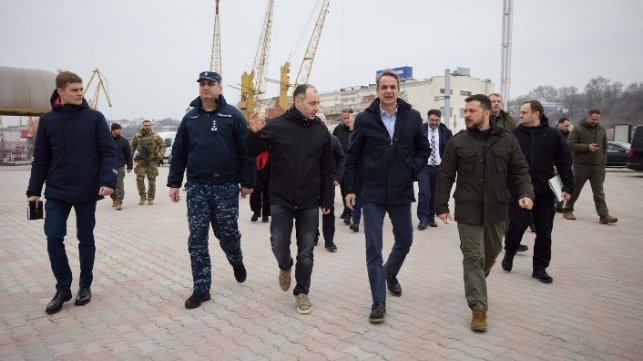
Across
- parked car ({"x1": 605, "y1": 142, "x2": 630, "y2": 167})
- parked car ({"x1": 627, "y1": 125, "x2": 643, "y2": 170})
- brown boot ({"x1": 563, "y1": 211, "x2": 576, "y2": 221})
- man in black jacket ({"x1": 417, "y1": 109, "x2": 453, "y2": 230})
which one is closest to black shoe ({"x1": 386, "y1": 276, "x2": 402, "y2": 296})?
man in black jacket ({"x1": 417, "y1": 109, "x2": 453, "y2": 230})

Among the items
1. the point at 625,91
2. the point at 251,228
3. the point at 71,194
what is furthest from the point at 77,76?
the point at 625,91

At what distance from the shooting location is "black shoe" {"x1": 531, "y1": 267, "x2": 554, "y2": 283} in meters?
5.02

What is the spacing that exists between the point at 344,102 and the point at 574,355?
90.2 meters

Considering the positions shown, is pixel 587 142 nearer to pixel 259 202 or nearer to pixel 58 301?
pixel 259 202

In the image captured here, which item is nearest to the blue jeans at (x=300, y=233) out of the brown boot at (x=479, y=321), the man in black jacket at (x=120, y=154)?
the brown boot at (x=479, y=321)

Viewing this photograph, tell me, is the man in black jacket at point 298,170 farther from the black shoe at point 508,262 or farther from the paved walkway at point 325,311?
the black shoe at point 508,262

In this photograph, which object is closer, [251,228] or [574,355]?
[574,355]

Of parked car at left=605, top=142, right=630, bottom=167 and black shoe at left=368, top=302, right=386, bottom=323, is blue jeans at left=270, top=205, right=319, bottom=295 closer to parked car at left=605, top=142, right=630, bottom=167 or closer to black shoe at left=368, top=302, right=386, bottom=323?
black shoe at left=368, top=302, right=386, bottom=323

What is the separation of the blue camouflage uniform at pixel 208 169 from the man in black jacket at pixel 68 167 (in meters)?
0.71

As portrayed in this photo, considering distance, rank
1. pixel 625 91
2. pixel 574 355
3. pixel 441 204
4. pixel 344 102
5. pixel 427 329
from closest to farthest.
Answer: pixel 574 355
pixel 427 329
pixel 441 204
pixel 625 91
pixel 344 102

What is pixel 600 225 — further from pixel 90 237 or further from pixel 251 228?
pixel 90 237

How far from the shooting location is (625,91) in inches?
2879

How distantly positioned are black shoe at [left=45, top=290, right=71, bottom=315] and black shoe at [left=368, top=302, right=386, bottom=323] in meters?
2.91

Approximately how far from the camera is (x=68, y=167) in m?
4.20
